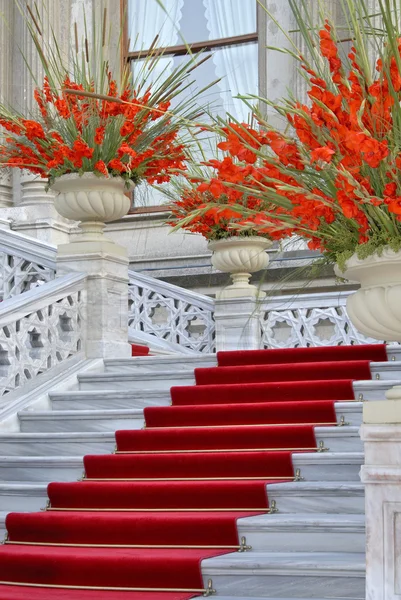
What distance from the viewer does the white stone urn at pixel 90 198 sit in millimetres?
7441

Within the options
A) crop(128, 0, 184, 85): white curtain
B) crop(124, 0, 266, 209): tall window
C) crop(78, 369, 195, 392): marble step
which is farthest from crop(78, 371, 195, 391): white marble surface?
crop(128, 0, 184, 85): white curtain

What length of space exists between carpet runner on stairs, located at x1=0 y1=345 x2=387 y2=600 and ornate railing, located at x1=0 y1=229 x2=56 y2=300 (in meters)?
2.02

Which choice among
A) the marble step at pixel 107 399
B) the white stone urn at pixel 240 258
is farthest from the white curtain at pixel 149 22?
the marble step at pixel 107 399

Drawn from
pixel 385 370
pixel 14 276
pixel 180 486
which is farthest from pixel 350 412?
pixel 14 276

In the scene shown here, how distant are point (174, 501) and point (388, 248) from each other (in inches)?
88.3

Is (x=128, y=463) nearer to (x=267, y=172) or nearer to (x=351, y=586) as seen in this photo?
(x=351, y=586)

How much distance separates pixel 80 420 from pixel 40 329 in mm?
727

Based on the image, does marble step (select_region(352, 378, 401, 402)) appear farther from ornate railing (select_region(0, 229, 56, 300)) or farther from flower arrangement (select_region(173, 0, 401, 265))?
ornate railing (select_region(0, 229, 56, 300))

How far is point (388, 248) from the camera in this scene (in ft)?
12.7

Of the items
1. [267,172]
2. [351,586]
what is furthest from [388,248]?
[351,586]

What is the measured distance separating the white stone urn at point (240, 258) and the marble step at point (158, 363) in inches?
56.5

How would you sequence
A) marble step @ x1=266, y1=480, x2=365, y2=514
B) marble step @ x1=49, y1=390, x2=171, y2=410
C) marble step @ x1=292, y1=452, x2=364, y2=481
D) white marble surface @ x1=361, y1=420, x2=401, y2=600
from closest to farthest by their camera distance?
white marble surface @ x1=361, y1=420, x2=401, y2=600
marble step @ x1=266, y1=480, x2=365, y2=514
marble step @ x1=292, y1=452, x2=364, y2=481
marble step @ x1=49, y1=390, x2=171, y2=410

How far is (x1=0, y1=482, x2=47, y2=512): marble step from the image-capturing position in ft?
19.4

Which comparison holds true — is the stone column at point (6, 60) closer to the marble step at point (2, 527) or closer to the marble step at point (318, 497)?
the marble step at point (2, 527)
